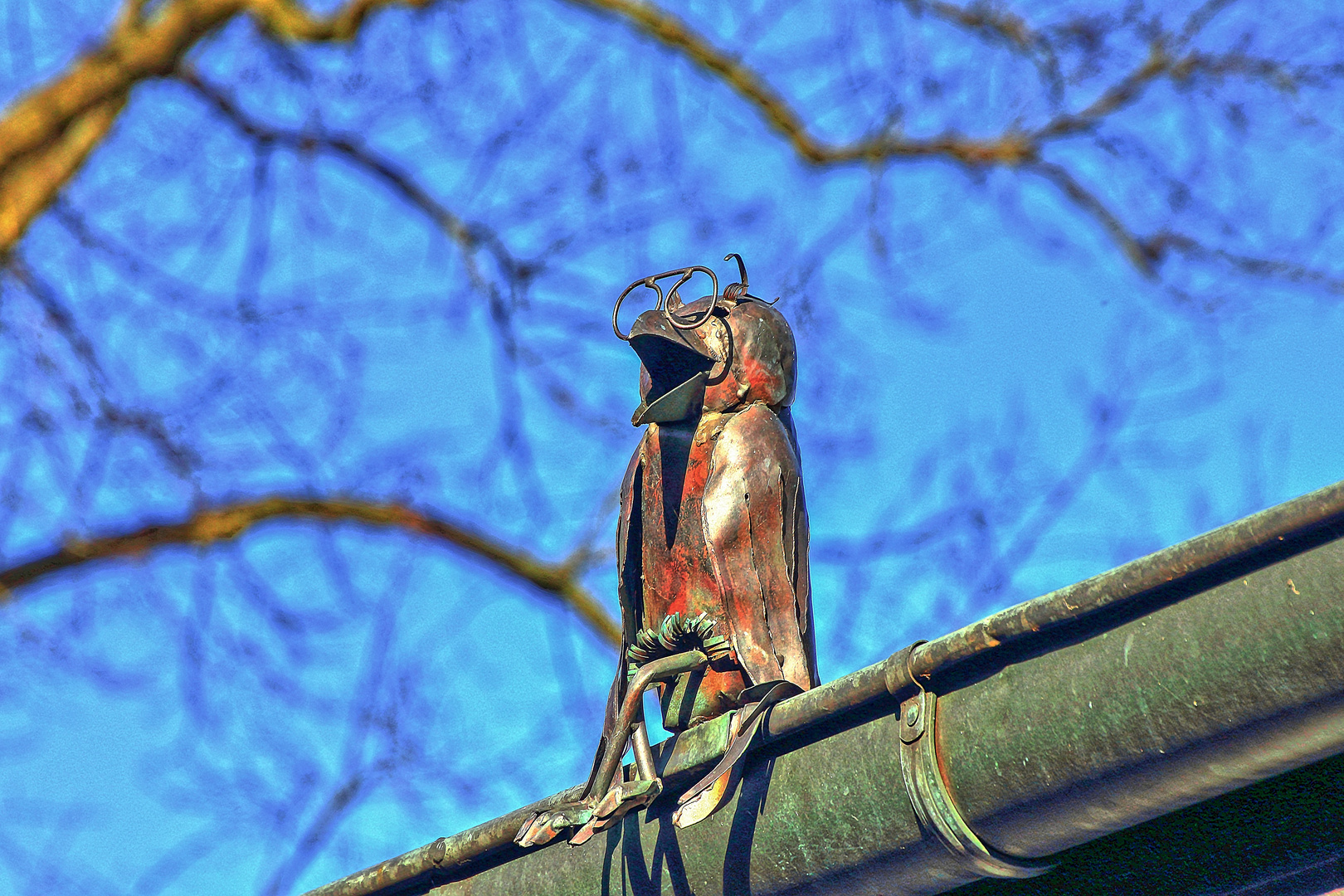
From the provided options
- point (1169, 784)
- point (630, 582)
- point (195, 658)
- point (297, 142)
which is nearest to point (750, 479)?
point (630, 582)

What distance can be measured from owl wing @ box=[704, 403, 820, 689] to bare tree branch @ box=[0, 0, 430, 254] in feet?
13.9

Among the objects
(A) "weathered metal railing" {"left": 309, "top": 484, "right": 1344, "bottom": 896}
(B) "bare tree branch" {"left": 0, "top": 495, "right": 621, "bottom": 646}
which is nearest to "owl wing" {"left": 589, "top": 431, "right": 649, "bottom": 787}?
(A) "weathered metal railing" {"left": 309, "top": 484, "right": 1344, "bottom": 896}

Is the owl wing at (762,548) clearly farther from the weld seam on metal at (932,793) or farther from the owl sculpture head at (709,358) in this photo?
the weld seam on metal at (932,793)

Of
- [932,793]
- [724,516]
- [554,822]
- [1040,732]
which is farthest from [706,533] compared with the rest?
[1040,732]

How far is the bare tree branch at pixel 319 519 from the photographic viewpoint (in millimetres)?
6105

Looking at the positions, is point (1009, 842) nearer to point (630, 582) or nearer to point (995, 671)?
point (995, 671)

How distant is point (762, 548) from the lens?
2.63 metres

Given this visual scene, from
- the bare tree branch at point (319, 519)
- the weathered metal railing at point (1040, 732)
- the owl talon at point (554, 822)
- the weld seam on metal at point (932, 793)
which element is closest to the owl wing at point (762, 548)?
the weathered metal railing at point (1040, 732)

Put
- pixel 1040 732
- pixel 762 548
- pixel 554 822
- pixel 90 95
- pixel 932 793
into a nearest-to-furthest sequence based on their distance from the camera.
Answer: pixel 1040 732 → pixel 932 793 → pixel 554 822 → pixel 762 548 → pixel 90 95

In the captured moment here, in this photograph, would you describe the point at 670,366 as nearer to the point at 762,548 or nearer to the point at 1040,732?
the point at 762,548

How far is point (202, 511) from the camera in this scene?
21.3ft

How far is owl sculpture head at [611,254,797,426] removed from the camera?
276cm

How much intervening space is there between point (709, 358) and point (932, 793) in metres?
1.03

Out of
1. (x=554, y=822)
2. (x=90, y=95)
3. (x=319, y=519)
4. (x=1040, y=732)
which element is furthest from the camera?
(x=319, y=519)
